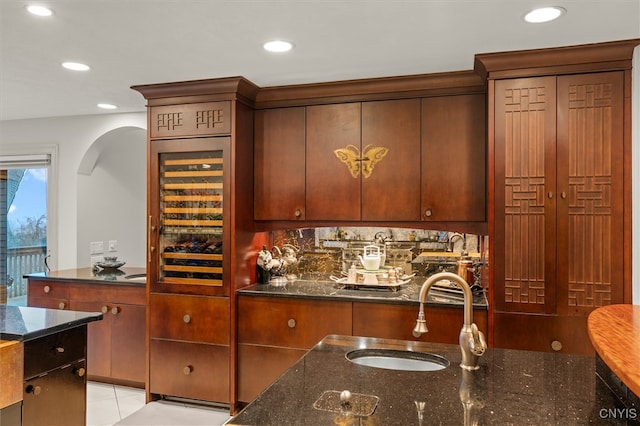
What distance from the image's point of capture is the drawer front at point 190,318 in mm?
3436

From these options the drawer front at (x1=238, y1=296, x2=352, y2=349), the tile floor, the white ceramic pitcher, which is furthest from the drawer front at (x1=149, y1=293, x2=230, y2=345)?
the white ceramic pitcher

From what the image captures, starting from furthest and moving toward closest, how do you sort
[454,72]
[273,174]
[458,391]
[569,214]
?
[273,174]
[454,72]
[569,214]
[458,391]

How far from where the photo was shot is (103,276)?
4.07m

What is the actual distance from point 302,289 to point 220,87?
5.26 feet

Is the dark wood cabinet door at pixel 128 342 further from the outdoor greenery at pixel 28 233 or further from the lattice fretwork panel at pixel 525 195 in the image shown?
the lattice fretwork panel at pixel 525 195

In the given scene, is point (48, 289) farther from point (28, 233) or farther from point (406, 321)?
point (406, 321)

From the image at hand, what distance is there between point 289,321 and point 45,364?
1579mm

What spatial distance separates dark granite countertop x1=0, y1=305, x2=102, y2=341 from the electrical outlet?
101 inches

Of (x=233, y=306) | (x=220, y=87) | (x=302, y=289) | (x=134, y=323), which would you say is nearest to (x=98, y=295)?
(x=134, y=323)

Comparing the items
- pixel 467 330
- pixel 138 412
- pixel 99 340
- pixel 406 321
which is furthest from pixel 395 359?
pixel 99 340

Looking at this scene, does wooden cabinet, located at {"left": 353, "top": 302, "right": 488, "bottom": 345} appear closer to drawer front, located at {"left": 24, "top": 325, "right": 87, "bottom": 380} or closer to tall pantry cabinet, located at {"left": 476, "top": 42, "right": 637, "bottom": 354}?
tall pantry cabinet, located at {"left": 476, "top": 42, "right": 637, "bottom": 354}

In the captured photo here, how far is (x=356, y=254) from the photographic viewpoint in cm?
389

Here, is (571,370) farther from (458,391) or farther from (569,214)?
(569,214)

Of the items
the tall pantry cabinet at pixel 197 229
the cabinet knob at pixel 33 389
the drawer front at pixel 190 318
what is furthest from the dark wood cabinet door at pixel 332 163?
the cabinet knob at pixel 33 389
